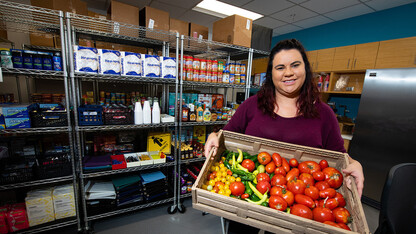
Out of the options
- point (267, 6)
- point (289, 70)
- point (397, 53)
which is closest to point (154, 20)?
point (289, 70)

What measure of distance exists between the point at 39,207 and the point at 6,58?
138cm

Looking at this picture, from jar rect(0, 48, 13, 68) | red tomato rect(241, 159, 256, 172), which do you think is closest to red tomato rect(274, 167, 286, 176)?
red tomato rect(241, 159, 256, 172)

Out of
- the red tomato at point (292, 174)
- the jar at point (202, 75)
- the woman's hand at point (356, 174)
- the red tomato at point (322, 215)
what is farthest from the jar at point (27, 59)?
the woman's hand at point (356, 174)

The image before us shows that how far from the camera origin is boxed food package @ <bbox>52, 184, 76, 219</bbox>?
1729mm

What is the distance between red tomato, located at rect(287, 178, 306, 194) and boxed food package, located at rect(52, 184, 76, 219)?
2.06 metres

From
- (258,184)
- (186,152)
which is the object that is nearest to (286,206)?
(258,184)

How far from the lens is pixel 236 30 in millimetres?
2295

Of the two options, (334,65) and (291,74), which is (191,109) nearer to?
(291,74)

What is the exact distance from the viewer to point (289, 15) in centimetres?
391

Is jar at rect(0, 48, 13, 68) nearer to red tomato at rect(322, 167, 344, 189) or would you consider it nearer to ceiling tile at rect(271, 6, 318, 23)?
red tomato at rect(322, 167, 344, 189)

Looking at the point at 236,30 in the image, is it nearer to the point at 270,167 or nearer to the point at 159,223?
the point at 270,167

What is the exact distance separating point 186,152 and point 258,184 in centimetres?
153

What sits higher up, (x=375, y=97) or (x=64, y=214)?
(x=375, y=97)

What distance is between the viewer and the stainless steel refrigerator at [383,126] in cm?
234
